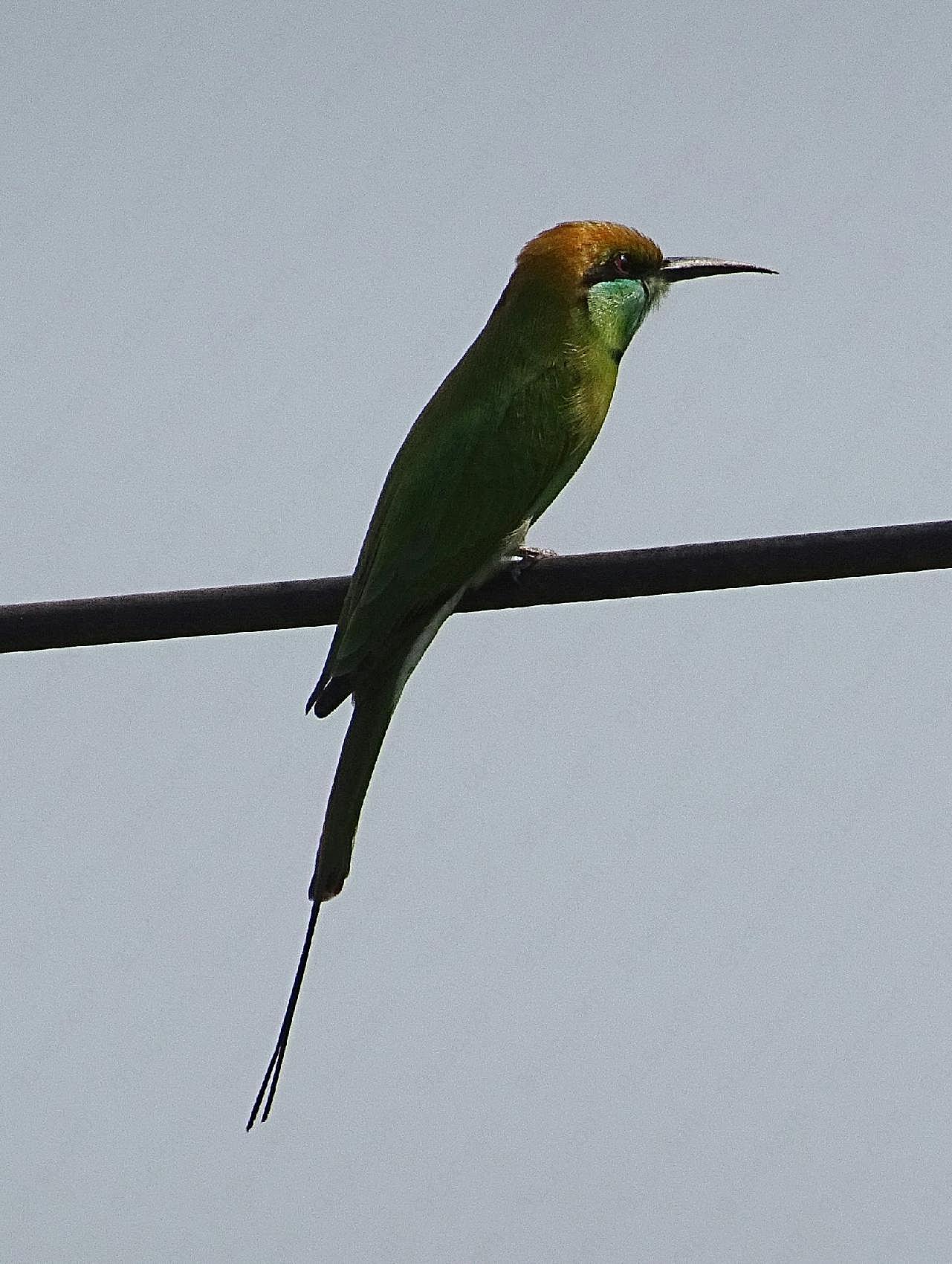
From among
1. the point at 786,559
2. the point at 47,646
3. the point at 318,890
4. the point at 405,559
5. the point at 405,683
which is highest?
the point at 786,559

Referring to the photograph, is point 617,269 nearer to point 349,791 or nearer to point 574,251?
point 574,251

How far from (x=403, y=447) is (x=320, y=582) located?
3.09ft

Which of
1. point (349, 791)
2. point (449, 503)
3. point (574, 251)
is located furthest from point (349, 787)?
point (574, 251)

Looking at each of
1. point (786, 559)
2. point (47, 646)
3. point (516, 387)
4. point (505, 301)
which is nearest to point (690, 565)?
point (786, 559)

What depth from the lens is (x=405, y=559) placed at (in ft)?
8.57

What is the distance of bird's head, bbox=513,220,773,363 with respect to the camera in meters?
3.11

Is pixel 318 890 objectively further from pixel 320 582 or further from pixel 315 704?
pixel 320 582

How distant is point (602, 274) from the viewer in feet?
10.4

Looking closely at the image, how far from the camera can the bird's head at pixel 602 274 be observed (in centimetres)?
311

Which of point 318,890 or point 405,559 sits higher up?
point 405,559

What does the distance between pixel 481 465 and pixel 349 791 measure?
624mm

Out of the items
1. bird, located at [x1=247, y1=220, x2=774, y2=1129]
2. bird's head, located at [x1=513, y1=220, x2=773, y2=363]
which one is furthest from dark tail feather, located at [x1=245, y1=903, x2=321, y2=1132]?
bird's head, located at [x1=513, y1=220, x2=773, y2=363]

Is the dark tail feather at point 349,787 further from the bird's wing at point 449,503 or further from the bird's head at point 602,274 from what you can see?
the bird's head at point 602,274

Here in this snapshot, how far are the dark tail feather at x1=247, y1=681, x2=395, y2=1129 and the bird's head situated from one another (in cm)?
93
